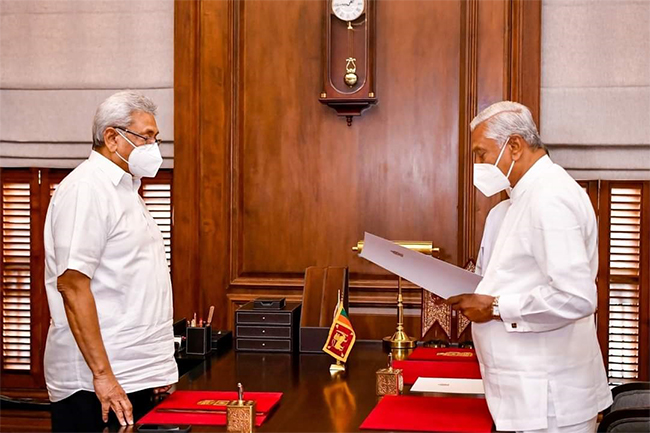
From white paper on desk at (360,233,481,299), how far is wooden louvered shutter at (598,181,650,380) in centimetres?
186

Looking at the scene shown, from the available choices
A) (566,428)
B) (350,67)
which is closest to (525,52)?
(350,67)

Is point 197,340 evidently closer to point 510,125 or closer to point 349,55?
point 510,125

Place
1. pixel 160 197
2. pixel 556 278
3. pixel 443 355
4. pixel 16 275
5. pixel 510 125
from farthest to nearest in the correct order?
pixel 16 275
pixel 160 197
pixel 443 355
pixel 510 125
pixel 556 278

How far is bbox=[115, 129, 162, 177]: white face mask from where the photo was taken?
247 centimetres

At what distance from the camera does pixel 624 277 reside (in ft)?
13.6

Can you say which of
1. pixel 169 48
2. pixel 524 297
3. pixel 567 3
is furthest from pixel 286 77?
pixel 524 297

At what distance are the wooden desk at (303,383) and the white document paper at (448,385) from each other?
0.53ft

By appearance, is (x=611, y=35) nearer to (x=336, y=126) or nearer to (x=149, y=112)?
(x=336, y=126)

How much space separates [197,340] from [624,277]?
86.6 inches

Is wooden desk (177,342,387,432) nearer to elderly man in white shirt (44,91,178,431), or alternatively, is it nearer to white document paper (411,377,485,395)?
white document paper (411,377,485,395)

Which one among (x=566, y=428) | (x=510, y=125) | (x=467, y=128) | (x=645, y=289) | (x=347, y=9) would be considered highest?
(x=347, y=9)

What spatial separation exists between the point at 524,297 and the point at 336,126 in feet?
7.04

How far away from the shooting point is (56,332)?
242 cm

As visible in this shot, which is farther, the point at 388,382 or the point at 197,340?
the point at 197,340
